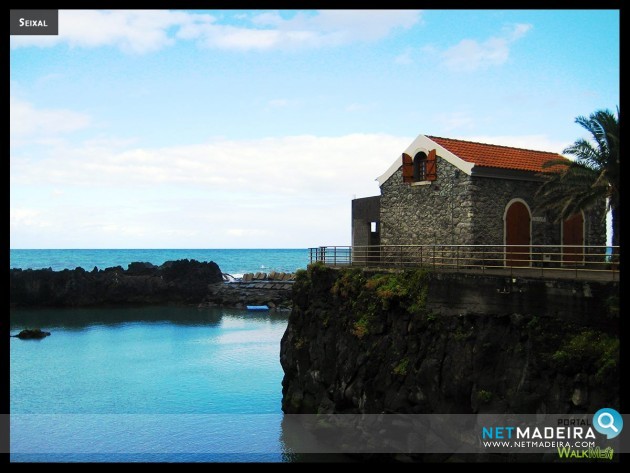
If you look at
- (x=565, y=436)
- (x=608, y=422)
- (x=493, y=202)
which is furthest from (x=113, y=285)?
(x=608, y=422)

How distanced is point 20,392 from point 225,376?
9.58 meters

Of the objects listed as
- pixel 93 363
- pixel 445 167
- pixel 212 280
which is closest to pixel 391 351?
pixel 445 167

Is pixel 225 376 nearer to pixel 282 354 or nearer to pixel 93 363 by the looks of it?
pixel 282 354

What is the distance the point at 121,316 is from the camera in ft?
177

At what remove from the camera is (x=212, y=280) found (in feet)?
223

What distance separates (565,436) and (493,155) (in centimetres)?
1456

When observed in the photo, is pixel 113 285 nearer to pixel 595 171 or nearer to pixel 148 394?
pixel 148 394

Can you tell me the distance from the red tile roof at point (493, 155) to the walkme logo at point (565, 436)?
37.4ft

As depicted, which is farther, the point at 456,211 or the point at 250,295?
the point at 250,295

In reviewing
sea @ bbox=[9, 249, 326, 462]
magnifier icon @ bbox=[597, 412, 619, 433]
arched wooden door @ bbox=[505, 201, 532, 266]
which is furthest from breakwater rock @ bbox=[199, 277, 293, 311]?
magnifier icon @ bbox=[597, 412, 619, 433]

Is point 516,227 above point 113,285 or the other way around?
above

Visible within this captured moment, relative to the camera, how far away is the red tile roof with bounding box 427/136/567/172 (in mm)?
23047

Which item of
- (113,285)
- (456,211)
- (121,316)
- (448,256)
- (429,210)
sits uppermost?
(429,210)

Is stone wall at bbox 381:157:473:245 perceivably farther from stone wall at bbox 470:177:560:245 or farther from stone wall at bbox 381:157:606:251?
stone wall at bbox 470:177:560:245
